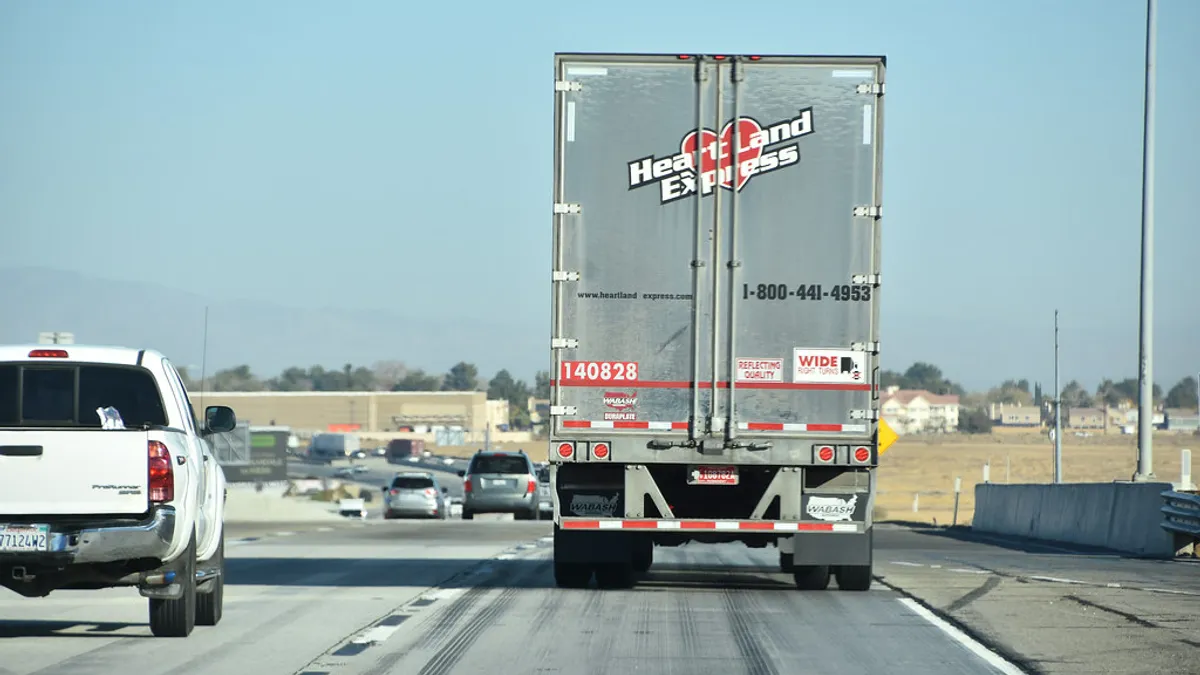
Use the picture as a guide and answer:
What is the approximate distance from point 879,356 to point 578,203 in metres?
2.93

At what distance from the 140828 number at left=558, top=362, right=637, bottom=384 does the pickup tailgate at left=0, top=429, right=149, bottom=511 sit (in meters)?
4.95

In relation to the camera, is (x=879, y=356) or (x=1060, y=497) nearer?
(x=879, y=356)

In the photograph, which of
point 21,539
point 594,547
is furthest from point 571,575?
point 21,539

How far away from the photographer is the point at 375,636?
12.7 m

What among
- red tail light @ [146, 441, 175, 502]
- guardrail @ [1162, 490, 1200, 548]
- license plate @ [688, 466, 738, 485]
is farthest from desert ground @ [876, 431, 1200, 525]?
red tail light @ [146, 441, 175, 502]

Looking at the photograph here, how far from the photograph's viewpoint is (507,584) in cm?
1777

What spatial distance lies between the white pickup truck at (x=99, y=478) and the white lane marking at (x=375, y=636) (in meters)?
1.20

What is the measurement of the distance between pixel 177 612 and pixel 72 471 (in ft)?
5.28

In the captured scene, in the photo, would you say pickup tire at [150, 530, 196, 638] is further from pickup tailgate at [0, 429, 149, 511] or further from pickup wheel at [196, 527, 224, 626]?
pickup tailgate at [0, 429, 149, 511]

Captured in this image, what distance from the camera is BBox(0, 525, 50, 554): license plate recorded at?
11.2 metres

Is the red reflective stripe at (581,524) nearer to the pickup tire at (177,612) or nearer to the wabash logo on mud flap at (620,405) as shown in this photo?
the wabash logo on mud flap at (620,405)

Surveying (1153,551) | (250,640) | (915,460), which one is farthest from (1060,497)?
(915,460)

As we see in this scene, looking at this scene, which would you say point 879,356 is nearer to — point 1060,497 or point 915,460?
point 1060,497

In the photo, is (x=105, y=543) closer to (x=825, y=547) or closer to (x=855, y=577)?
(x=825, y=547)
